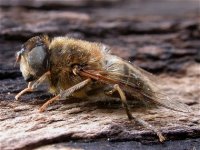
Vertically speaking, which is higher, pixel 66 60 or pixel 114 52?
pixel 66 60

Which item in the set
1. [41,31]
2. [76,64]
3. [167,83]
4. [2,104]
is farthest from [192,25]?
[2,104]

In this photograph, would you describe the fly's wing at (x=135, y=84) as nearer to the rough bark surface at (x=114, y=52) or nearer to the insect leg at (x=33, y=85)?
the rough bark surface at (x=114, y=52)

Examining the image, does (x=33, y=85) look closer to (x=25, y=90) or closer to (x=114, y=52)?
(x=25, y=90)

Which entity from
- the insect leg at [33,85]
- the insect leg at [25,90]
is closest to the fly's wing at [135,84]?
the insect leg at [33,85]

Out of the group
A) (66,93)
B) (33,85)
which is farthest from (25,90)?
(66,93)

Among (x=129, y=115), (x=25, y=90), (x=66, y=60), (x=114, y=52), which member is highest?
(x=66, y=60)

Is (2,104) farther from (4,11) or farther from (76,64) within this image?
(4,11)
